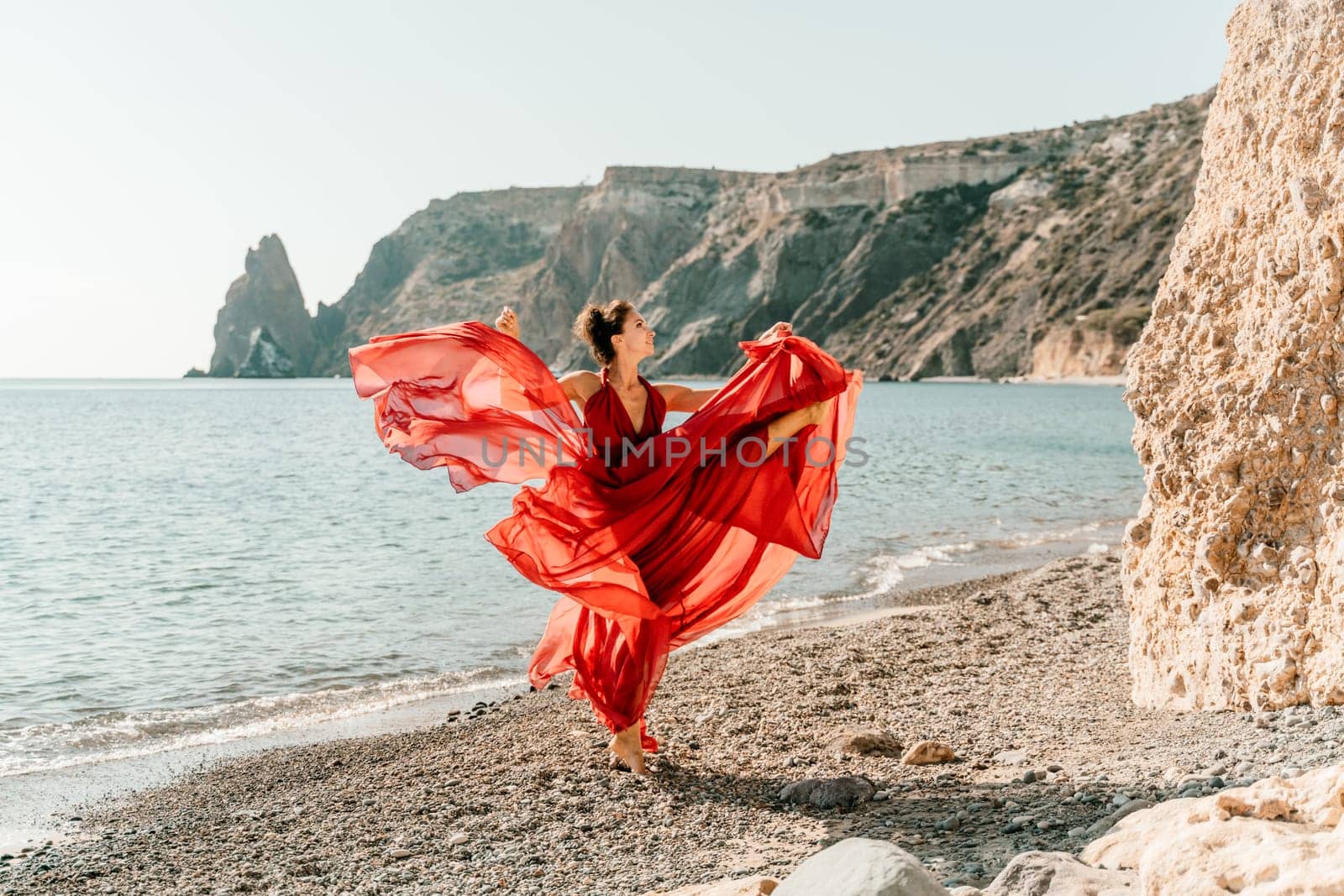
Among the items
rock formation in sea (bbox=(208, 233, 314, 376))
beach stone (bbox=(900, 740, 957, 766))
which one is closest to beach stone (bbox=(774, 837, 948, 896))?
beach stone (bbox=(900, 740, 957, 766))

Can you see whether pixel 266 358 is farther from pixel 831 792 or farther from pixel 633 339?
pixel 831 792

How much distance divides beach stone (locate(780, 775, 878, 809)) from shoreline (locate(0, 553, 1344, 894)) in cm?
6

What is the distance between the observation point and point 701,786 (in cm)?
521

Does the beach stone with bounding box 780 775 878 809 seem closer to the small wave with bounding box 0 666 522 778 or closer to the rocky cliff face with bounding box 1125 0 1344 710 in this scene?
the rocky cliff face with bounding box 1125 0 1344 710

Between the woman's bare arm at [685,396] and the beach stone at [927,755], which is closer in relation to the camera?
the beach stone at [927,755]

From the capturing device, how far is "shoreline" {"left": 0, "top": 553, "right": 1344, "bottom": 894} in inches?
164

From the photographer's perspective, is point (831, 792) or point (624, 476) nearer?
point (831, 792)

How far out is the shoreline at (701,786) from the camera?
13.7ft

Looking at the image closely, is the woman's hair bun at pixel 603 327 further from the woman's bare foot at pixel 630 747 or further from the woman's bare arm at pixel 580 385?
the woman's bare foot at pixel 630 747

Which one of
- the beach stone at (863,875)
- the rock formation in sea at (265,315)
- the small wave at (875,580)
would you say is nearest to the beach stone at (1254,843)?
the beach stone at (863,875)

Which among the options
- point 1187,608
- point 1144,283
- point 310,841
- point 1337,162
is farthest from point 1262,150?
point 1144,283

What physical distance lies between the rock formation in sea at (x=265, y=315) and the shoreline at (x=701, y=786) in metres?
196

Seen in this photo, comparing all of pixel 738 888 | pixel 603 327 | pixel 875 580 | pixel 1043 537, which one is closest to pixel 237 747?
pixel 603 327

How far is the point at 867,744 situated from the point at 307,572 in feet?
34.5
